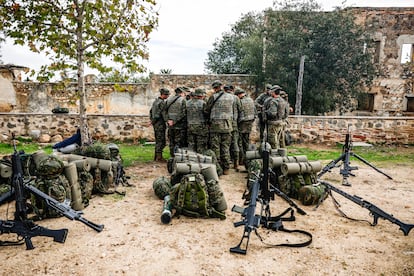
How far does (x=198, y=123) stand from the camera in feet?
24.2

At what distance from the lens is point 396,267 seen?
349 cm

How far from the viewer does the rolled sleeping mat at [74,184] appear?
191 inches

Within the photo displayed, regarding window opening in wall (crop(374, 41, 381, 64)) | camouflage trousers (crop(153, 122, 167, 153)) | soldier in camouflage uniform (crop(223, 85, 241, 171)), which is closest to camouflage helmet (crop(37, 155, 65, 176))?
camouflage trousers (crop(153, 122, 167, 153))

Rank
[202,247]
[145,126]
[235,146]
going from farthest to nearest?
[145,126]
[235,146]
[202,247]

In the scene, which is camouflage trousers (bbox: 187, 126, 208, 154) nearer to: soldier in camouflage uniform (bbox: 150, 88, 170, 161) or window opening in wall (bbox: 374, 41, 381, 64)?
soldier in camouflage uniform (bbox: 150, 88, 170, 161)

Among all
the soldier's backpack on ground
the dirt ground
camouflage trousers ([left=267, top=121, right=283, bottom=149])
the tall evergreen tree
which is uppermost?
the tall evergreen tree

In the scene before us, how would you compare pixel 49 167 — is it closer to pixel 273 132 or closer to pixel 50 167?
pixel 50 167

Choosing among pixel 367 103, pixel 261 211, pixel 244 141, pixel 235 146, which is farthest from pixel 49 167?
pixel 367 103

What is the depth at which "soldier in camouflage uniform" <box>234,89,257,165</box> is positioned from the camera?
7.81 metres

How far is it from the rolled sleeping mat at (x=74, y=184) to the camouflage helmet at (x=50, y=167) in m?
0.17

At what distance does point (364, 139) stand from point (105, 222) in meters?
9.40

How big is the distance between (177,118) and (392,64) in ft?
50.9

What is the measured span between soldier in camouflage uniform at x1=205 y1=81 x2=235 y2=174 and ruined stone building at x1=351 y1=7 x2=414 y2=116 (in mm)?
13707

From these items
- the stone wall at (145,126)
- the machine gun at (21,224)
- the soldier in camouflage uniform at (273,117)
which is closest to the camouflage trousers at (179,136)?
the soldier in camouflage uniform at (273,117)
